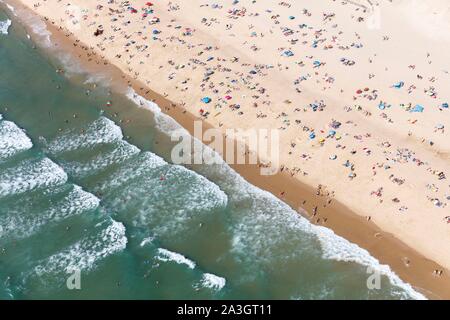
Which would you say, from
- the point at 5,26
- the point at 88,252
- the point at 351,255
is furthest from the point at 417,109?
the point at 5,26

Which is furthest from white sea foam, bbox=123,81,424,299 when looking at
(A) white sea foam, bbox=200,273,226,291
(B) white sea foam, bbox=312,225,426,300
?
(A) white sea foam, bbox=200,273,226,291

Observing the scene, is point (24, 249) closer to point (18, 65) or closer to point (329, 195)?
point (329, 195)

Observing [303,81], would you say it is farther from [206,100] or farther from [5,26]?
[5,26]

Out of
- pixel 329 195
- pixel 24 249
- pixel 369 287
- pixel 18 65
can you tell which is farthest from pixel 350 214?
pixel 18 65

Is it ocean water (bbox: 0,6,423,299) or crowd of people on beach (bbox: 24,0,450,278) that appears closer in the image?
ocean water (bbox: 0,6,423,299)

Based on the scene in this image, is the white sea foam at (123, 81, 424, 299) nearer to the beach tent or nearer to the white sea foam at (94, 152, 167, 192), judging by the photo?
the white sea foam at (94, 152, 167, 192)
